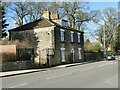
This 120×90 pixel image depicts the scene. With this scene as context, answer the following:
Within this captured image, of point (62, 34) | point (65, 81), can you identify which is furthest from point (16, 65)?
point (62, 34)

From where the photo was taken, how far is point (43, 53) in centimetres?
4019

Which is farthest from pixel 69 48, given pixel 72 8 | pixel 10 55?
pixel 72 8

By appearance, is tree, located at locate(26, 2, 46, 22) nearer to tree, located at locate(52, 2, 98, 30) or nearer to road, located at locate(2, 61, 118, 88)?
tree, located at locate(52, 2, 98, 30)

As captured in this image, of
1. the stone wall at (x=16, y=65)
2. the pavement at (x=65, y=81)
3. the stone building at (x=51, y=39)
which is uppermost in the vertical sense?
the stone building at (x=51, y=39)

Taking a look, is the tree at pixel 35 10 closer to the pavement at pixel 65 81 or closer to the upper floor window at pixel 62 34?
the upper floor window at pixel 62 34

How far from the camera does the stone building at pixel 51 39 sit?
1575 inches

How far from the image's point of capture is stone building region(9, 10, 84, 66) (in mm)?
39994

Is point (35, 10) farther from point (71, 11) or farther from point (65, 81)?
point (65, 81)

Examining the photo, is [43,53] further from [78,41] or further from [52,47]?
[78,41]

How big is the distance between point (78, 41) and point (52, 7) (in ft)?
61.5

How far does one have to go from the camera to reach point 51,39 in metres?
41.6

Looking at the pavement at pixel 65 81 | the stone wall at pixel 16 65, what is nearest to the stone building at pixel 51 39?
the stone wall at pixel 16 65

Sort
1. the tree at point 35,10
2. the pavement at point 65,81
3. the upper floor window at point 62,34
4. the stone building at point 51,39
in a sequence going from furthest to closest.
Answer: the tree at point 35,10, the upper floor window at point 62,34, the stone building at point 51,39, the pavement at point 65,81

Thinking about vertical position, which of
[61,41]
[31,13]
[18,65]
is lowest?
[18,65]
